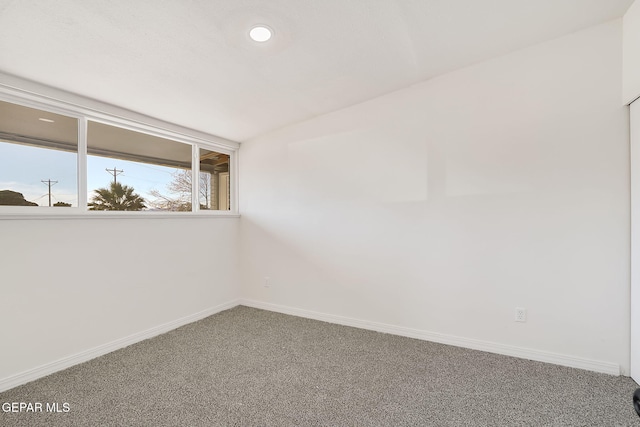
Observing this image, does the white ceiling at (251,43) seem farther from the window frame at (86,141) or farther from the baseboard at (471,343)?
the baseboard at (471,343)

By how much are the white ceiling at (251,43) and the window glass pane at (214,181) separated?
977 mm

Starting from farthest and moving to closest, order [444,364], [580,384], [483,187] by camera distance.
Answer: [483,187] < [444,364] < [580,384]

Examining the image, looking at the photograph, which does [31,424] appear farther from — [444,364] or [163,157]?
[444,364]

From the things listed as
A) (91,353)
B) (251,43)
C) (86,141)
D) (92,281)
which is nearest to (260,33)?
(251,43)

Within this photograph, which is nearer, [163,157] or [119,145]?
[119,145]

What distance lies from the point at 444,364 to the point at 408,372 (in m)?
0.34

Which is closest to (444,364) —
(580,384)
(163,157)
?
(580,384)

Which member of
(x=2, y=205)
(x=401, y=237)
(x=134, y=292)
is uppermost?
(x=2, y=205)

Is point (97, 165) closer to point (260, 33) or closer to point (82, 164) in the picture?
point (82, 164)

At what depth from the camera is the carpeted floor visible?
1.82m

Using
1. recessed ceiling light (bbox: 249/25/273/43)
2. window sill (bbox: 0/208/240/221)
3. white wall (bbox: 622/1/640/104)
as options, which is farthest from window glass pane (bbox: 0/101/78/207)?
white wall (bbox: 622/1/640/104)

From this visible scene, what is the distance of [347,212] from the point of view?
3.38 m

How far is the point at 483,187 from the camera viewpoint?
8.92ft

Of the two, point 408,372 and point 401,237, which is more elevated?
point 401,237
